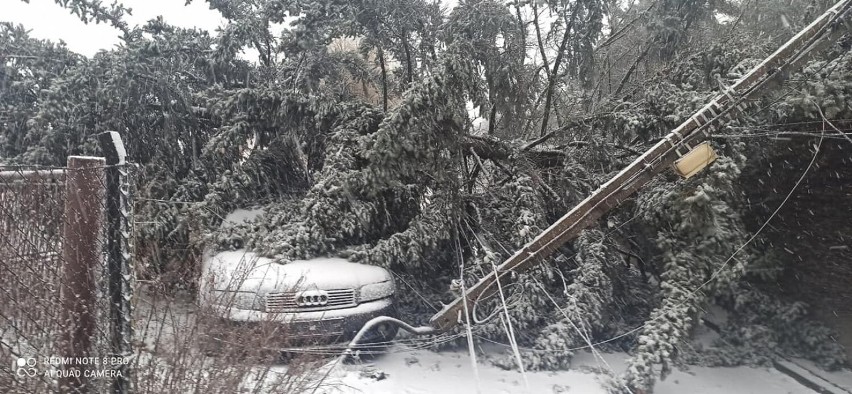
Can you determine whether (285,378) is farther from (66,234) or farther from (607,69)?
(607,69)

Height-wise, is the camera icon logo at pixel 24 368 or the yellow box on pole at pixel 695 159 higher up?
the camera icon logo at pixel 24 368

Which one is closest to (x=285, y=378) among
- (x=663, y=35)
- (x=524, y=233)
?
(x=524, y=233)

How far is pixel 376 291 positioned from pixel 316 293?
27.8 inches

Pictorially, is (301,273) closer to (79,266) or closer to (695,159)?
(79,266)

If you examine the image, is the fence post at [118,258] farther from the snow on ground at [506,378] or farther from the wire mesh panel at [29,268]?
the snow on ground at [506,378]

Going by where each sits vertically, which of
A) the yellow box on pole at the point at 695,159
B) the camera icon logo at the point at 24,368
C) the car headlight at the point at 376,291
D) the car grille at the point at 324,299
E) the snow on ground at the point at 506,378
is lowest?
the snow on ground at the point at 506,378

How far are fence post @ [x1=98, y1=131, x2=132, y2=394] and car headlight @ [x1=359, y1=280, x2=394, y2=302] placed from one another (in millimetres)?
2889

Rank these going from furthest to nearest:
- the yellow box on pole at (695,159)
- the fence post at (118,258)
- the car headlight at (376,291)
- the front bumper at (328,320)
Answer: the car headlight at (376,291) < the yellow box on pole at (695,159) < the front bumper at (328,320) < the fence post at (118,258)

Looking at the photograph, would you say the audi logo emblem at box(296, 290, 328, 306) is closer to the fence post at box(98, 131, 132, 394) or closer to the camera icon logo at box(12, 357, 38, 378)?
the fence post at box(98, 131, 132, 394)

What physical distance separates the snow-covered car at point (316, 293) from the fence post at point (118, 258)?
5.35 ft

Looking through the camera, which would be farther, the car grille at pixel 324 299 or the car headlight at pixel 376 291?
the car headlight at pixel 376 291

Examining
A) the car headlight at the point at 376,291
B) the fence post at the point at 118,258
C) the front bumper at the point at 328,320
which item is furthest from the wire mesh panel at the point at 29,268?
the car headlight at the point at 376,291

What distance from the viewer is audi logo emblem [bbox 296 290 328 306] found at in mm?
4746

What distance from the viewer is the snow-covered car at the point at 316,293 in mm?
4438
